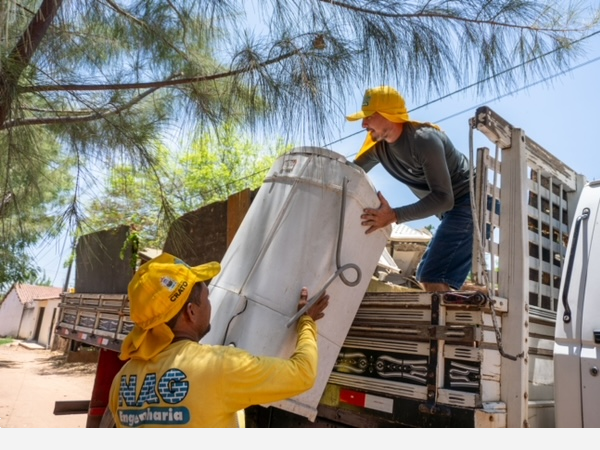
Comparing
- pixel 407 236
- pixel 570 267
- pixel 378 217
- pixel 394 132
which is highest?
pixel 407 236

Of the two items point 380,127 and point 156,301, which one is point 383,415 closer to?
point 156,301

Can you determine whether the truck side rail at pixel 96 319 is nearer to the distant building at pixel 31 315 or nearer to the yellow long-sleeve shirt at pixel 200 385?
the yellow long-sleeve shirt at pixel 200 385

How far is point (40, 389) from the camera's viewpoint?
1113 cm

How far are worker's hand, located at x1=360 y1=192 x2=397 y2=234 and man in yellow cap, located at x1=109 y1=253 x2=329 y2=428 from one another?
2.57ft

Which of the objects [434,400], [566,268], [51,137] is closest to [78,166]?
[51,137]

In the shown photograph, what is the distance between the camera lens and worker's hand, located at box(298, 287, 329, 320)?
83.8 inches

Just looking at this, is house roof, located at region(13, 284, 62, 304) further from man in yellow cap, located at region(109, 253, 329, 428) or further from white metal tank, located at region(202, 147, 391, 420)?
man in yellow cap, located at region(109, 253, 329, 428)

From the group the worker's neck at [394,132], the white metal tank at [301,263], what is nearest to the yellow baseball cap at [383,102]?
the worker's neck at [394,132]

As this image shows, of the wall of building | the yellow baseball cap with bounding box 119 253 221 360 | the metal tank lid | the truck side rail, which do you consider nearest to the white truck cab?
the metal tank lid

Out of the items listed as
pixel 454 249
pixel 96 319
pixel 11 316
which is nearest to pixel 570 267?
pixel 454 249

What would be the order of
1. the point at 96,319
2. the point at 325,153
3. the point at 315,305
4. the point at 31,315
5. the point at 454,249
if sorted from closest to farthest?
the point at 315,305 < the point at 325,153 < the point at 454,249 < the point at 96,319 < the point at 31,315

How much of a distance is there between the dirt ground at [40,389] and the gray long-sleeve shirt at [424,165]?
18.5ft

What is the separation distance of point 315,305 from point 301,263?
184 millimetres

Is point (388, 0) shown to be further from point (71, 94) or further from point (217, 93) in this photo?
point (71, 94)
